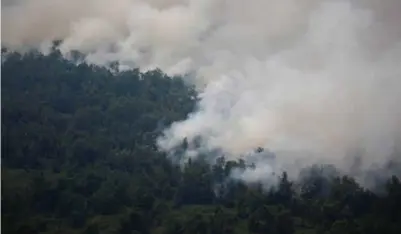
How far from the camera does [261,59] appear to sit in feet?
10.5

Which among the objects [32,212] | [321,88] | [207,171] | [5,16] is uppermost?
[5,16]

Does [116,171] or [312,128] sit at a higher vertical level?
[312,128]

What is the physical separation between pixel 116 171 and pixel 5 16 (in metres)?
0.81

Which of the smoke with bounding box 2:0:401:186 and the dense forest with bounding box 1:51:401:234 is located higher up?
the smoke with bounding box 2:0:401:186

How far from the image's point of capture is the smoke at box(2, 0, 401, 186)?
3113 millimetres

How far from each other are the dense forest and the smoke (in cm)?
8

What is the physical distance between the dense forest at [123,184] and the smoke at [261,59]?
83 millimetres

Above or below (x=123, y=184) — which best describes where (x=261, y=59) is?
above

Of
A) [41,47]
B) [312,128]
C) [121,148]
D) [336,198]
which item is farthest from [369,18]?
[41,47]

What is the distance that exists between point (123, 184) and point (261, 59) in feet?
2.59

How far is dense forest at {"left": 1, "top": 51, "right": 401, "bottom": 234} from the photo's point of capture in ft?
10.1

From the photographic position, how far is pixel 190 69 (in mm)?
3203

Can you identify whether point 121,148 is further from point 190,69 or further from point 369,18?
point 369,18

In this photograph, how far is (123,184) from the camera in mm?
3113
